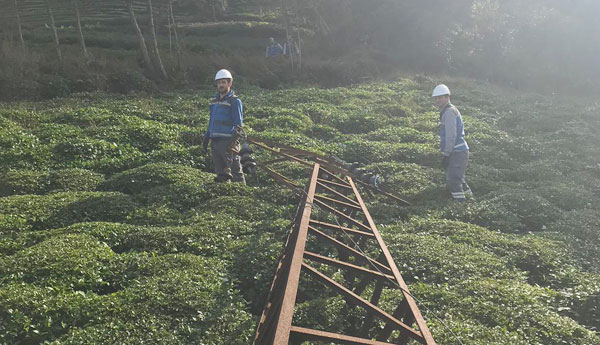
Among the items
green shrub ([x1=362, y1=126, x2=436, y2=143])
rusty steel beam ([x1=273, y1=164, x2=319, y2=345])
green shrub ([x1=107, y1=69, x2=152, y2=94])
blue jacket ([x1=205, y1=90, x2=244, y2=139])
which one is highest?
blue jacket ([x1=205, y1=90, x2=244, y2=139])

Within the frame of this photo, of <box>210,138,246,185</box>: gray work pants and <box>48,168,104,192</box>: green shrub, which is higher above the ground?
<box>210,138,246,185</box>: gray work pants

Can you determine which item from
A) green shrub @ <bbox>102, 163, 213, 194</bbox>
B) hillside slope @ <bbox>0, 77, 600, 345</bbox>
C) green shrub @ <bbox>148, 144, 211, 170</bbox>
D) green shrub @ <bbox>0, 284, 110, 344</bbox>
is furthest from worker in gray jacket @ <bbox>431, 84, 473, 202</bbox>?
green shrub @ <bbox>0, 284, 110, 344</bbox>

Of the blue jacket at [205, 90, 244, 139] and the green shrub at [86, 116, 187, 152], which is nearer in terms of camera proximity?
the blue jacket at [205, 90, 244, 139]

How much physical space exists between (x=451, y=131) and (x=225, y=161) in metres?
6.46

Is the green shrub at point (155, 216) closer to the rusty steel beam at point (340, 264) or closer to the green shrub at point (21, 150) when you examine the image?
the green shrub at point (21, 150)

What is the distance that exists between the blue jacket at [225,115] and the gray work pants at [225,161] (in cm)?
22

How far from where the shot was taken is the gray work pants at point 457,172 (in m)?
14.3

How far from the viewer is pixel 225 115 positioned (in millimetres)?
12859

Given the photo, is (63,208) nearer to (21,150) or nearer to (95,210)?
(95,210)

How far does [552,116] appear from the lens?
94.3 ft

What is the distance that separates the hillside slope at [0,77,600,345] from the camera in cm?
739

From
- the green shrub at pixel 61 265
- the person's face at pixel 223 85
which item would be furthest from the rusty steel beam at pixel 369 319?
the person's face at pixel 223 85

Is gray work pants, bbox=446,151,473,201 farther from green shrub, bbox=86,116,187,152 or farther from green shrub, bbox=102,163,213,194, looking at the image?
green shrub, bbox=86,116,187,152

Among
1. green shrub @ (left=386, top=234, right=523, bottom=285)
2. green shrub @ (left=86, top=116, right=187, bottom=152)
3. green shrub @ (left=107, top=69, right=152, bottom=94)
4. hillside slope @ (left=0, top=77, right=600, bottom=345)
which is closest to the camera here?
hillside slope @ (left=0, top=77, right=600, bottom=345)
